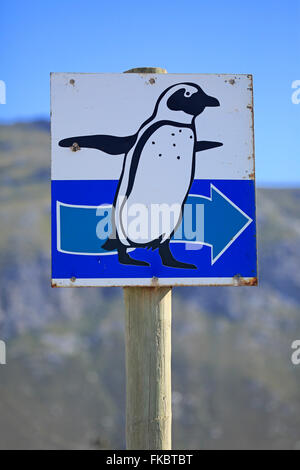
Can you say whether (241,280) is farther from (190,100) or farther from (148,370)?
(190,100)

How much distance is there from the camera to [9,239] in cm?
5416

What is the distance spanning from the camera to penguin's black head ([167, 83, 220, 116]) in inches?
110

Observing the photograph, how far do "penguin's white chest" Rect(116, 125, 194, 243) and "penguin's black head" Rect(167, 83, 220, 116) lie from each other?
87 mm

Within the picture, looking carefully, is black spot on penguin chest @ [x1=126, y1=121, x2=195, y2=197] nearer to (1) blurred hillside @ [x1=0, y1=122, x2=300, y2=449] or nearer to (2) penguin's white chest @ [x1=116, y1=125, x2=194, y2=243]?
(2) penguin's white chest @ [x1=116, y1=125, x2=194, y2=243]

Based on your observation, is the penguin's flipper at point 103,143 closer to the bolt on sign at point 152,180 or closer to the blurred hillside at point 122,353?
the bolt on sign at point 152,180

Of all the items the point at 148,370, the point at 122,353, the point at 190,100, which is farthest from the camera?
the point at 122,353

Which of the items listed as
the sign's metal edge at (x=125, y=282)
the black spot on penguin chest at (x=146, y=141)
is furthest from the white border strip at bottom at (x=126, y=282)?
the black spot on penguin chest at (x=146, y=141)

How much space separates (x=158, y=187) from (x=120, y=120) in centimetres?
32

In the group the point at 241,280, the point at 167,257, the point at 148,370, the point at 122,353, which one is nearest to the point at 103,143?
the point at 167,257

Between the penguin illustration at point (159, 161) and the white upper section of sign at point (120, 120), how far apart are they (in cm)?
2

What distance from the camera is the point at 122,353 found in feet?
163

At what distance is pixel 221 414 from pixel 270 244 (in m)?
14.2

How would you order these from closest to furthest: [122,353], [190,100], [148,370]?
1. [148,370]
2. [190,100]
3. [122,353]

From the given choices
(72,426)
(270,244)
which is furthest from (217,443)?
(270,244)
